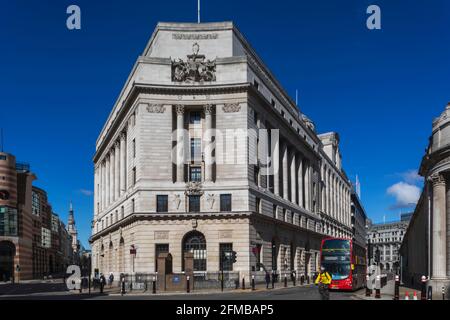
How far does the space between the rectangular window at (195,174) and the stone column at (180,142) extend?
139 cm

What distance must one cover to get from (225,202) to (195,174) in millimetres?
4899

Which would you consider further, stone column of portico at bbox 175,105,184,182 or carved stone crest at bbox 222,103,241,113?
carved stone crest at bbox 222,103,241,113

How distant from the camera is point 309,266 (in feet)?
295

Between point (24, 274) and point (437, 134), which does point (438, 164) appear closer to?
point (437, 134)

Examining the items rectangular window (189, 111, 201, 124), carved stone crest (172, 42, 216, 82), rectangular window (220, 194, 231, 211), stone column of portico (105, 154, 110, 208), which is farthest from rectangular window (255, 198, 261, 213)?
stone column of portico (105, 154, 110, 208)

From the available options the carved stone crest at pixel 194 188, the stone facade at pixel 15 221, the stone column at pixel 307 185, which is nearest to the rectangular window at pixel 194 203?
the carved stone crest at pixel 194 188

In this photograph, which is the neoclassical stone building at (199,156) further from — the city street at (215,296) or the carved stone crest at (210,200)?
the city street at (215,296)

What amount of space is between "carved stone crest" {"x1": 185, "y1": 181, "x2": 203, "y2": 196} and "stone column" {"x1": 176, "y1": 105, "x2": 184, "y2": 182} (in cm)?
111

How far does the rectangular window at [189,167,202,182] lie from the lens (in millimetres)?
63150

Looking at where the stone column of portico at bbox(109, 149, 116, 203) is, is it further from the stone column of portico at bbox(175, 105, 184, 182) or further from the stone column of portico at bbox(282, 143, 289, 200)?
the stone column of portico at bbox(282, 143, 289, 200)

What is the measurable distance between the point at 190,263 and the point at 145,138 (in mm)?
15943

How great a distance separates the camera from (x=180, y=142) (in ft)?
205

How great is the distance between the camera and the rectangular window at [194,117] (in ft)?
212
